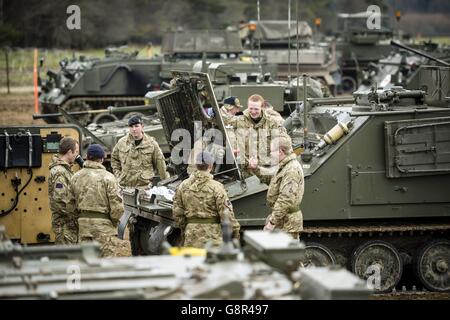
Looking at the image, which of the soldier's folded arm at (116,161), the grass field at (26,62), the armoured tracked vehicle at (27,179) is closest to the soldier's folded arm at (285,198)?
the armoured tracked vehicle at (27,179)

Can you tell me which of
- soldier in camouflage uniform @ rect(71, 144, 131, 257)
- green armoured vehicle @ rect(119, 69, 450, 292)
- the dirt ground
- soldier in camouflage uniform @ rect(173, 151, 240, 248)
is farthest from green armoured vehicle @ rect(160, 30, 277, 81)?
soldier in camouflage uniform @ rect(173, 151, 240, 248)

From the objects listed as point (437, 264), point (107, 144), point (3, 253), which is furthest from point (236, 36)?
point (3, 253)

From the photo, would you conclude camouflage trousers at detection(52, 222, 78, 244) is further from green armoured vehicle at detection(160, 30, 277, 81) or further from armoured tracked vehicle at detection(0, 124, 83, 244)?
green armoured vehicle at detection(160, 30, 277, 81)

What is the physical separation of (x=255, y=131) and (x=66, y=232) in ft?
7.42

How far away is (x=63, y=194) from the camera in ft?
34.4

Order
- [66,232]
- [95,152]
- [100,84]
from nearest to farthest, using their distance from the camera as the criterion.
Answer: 1. [95,152]
2. [66,232]
3. [100,84]

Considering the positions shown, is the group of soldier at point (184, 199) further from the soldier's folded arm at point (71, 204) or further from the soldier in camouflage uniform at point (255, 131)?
the soldier in camouflage uniform at point (255, 131)

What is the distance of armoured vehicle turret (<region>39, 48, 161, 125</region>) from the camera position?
2417 cm

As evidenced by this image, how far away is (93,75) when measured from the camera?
2420cm

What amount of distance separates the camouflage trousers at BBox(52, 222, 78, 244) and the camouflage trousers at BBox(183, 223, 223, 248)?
55.7 inches

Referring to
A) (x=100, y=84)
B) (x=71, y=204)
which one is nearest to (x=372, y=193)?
(x=71, y=204)

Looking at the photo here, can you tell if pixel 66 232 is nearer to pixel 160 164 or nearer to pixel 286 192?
pixel 160 164

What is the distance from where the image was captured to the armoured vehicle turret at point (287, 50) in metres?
26.0
